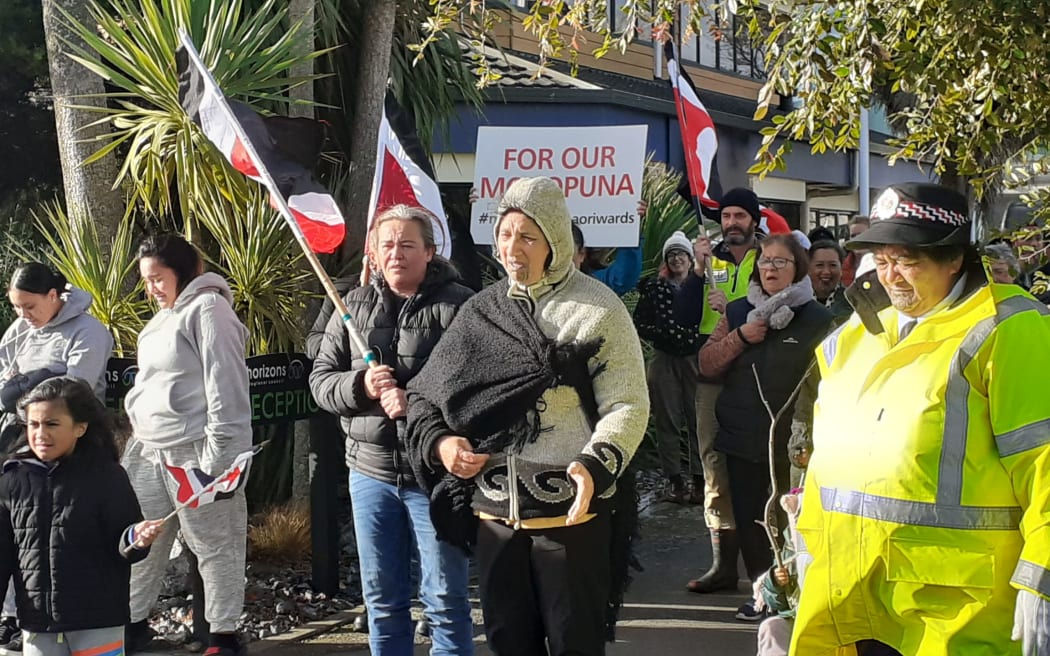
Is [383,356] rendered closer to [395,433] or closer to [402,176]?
[395,433]

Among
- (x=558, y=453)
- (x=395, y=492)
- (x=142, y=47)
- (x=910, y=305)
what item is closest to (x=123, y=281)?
(x=142, y=47)

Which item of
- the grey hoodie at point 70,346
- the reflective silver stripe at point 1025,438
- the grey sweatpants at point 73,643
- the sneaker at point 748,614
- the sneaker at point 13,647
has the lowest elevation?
the sneaker at point 13,647

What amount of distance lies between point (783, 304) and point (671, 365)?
279 cm

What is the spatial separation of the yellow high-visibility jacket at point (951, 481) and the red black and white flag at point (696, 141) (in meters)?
4.97

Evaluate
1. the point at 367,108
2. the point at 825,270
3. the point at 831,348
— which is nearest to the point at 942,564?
the point at 831,348

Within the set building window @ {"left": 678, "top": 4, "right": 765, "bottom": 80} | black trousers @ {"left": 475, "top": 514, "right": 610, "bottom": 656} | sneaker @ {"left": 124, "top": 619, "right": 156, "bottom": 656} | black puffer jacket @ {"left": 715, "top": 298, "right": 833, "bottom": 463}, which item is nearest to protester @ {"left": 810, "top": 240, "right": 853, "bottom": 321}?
black puffer jacket @ {"left": 715, "top": 298, "right": 833, "bottom": 463}

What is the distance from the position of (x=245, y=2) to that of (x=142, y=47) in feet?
5.11

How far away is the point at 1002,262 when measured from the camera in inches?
253

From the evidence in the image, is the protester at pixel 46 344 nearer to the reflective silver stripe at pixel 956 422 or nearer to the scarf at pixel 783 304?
the scarf at pixel 783 304

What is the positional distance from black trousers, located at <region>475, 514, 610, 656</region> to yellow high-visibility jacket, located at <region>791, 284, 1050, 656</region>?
3.24 feet

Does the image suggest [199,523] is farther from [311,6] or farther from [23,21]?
[23,21]

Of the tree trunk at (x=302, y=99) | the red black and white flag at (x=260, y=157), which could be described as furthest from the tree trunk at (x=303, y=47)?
the red black and white flag at (x=260, y=157)

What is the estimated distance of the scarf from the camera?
6.02m

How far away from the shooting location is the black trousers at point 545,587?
3936 millimetres
